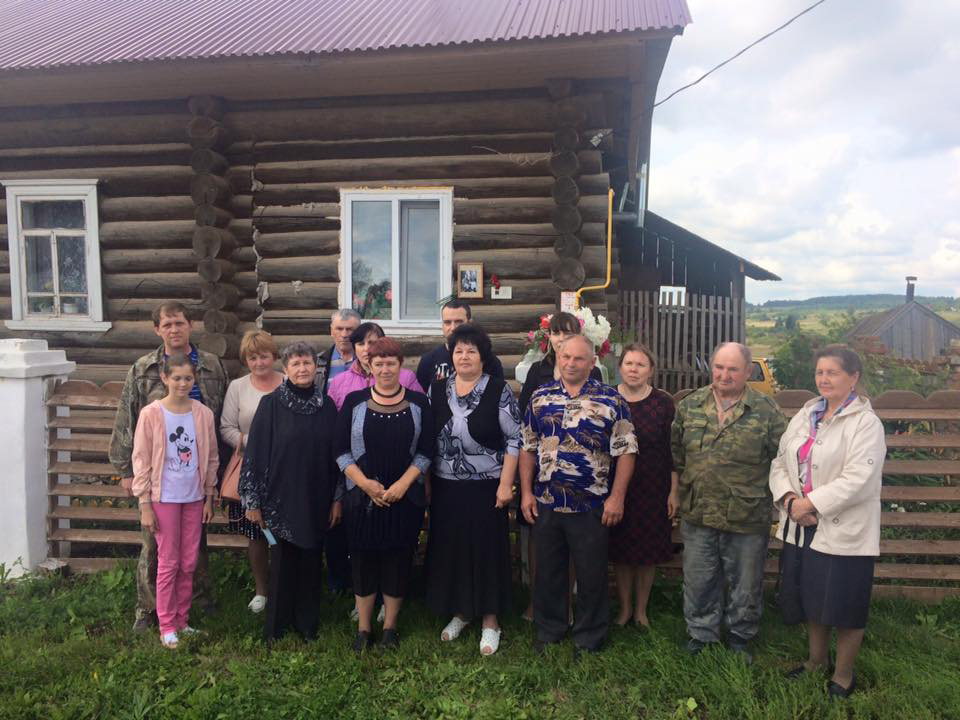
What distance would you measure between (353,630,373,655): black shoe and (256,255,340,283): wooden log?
4.16 meters

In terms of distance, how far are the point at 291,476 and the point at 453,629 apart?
50.1 inches

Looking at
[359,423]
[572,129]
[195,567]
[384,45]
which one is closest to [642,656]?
[359,423]

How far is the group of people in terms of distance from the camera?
11.3 ft

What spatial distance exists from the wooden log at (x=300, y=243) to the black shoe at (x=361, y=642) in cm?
433

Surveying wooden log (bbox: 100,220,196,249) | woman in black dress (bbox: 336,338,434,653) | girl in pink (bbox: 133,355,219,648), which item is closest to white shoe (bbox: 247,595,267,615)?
girl in pink (bbox: 133,355,219,648)

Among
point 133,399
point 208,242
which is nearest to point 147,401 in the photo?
point 133,399

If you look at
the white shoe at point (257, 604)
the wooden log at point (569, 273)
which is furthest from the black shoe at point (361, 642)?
the wooden log at point (569, 273)

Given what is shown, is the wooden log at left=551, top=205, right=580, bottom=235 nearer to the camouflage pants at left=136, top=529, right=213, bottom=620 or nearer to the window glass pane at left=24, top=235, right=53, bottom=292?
the camouflage pants at left=136, top=529, right=213, bottom=620

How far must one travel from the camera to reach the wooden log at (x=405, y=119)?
6.45 metres

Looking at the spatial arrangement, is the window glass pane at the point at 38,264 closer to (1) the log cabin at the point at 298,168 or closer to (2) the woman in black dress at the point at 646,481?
(1) the log cabin at the point at 298,168

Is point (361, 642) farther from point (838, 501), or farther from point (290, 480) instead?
point (838, 501)

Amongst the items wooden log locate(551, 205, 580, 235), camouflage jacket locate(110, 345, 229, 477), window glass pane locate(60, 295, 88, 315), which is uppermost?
wooden log locate(551, 205, 580, 235)

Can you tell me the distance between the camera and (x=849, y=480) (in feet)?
10.00

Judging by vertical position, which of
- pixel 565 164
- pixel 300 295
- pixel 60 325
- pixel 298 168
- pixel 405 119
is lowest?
pixel 60 325
